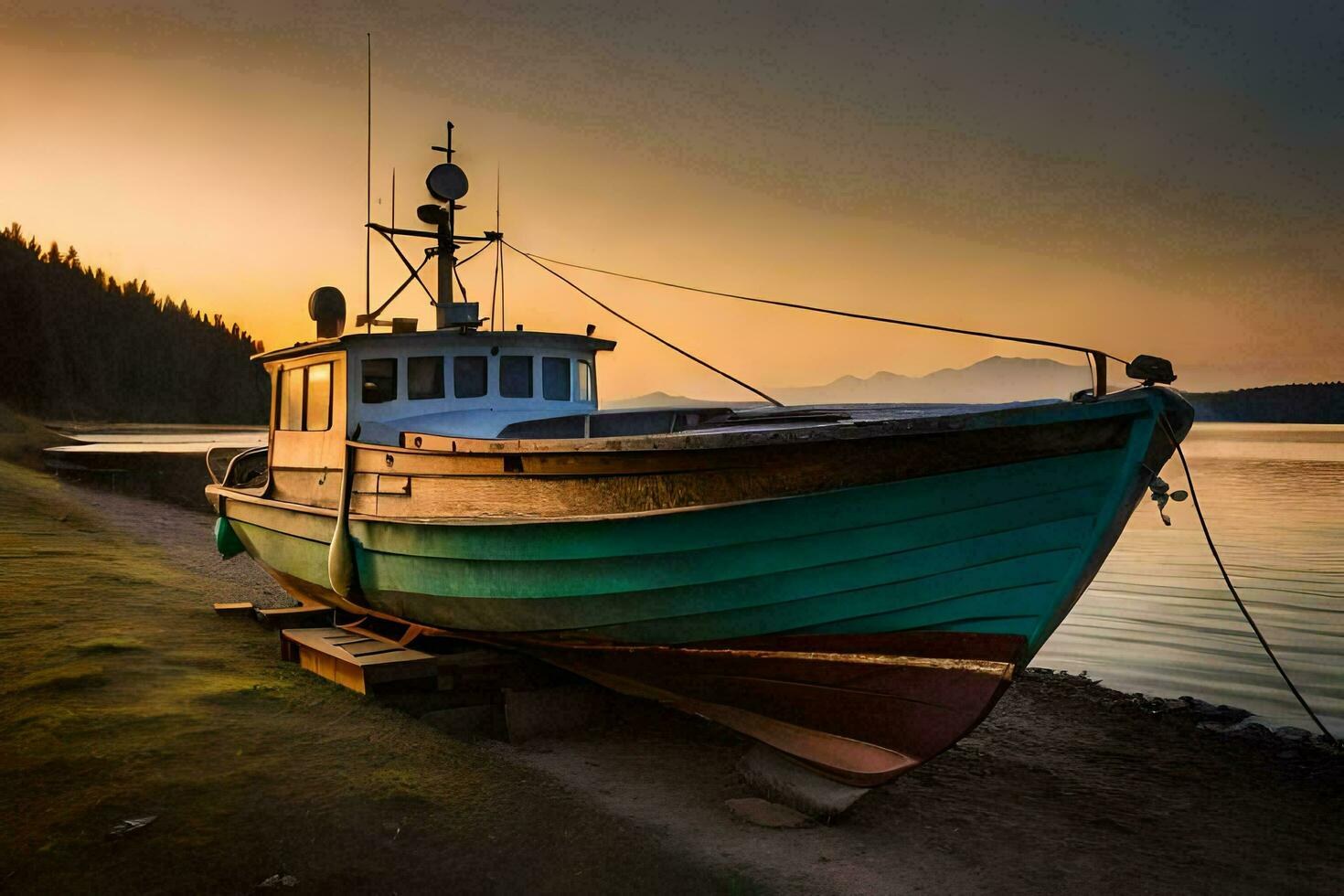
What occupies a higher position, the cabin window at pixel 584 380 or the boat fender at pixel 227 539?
the cabin window at pixel 584 380

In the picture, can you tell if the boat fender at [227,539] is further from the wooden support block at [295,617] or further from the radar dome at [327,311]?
the radar dome at [327,311]

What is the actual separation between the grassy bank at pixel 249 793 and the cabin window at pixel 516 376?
9.50ft

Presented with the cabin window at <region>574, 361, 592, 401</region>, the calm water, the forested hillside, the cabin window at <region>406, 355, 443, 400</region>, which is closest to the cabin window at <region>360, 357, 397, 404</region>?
the cabin window at <region>406, 355, 443, 400</region>

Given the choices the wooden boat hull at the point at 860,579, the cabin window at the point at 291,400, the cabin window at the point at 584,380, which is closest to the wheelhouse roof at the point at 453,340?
the cabin window at the point at 584,380

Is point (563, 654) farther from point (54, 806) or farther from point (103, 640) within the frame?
point (103, 640)

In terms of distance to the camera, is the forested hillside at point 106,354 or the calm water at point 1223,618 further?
the forested hillside at point 106,354

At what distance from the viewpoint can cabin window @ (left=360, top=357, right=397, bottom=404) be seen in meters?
7.95

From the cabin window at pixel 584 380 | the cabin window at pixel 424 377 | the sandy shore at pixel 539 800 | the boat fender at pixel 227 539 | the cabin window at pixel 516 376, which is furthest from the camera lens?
the boat fender at pixel 227 539

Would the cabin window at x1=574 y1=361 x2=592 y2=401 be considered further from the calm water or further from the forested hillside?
the forested hillside

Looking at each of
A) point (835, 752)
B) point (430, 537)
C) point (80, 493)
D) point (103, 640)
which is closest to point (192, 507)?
point (80, 493)

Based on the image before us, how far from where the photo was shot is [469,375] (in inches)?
318

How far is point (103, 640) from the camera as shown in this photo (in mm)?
7812

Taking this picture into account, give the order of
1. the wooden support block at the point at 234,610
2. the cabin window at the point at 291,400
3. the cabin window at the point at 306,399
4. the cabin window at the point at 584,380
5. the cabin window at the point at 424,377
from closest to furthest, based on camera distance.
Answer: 1. the cabin window at the point at 424,377
2. the cabin window at the point at 306,399
3. the cabin window at the point at 584,380
4. the cabin window at the point at 291,400
5. the wooden support block at the point at 234,610

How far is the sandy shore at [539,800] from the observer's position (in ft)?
15.2
